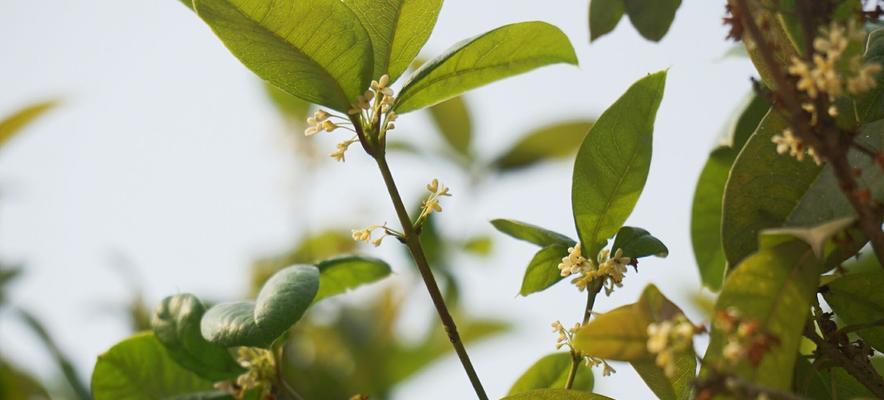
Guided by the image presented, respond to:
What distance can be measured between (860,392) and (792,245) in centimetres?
31

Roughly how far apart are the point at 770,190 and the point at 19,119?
1.93 metres

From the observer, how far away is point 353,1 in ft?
3.41

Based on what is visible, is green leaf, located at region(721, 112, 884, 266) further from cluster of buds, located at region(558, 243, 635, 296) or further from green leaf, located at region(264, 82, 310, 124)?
green leaf, located at region(264, 82, 310, 124)

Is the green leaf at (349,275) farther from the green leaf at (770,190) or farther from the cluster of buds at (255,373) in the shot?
the green leaf at (770,190)

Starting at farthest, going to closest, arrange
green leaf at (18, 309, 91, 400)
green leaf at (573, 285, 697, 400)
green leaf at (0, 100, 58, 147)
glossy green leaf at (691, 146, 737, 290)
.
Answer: green leaf at (0, 100, 58, 147) → green leaf at (18, 309, 91, 400) → glossy green leaf at (691, 146, 737, 290) → green leaf at (573, 285, 697, 400)

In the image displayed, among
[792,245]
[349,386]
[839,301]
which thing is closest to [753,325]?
[792,245]

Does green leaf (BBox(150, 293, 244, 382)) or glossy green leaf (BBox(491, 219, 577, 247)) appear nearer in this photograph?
glossy green leaf (BBox(491, 219, 577, 247))

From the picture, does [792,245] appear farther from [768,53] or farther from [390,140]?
[390,140]

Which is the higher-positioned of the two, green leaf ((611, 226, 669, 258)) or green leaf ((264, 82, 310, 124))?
green leaf ((264, 82, 310, 124))

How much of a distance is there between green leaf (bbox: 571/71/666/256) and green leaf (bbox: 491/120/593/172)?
1355 millimetres

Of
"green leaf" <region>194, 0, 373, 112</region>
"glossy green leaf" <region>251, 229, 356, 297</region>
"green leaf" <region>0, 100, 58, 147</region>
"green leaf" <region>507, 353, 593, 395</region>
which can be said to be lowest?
"green leaf" <region>507, 353, 593, 395</region>

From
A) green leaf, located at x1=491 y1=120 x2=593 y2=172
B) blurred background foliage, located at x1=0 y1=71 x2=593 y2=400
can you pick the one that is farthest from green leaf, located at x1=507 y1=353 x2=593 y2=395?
green leaf, located at x1=491 y1=120 x2=593 y2=172

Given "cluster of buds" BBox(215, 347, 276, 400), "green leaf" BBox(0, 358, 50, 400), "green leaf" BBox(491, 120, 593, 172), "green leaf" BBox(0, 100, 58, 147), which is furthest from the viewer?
"green leaf" BBox(491, 120, 593, 172)

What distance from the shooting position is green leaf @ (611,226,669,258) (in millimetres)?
971
